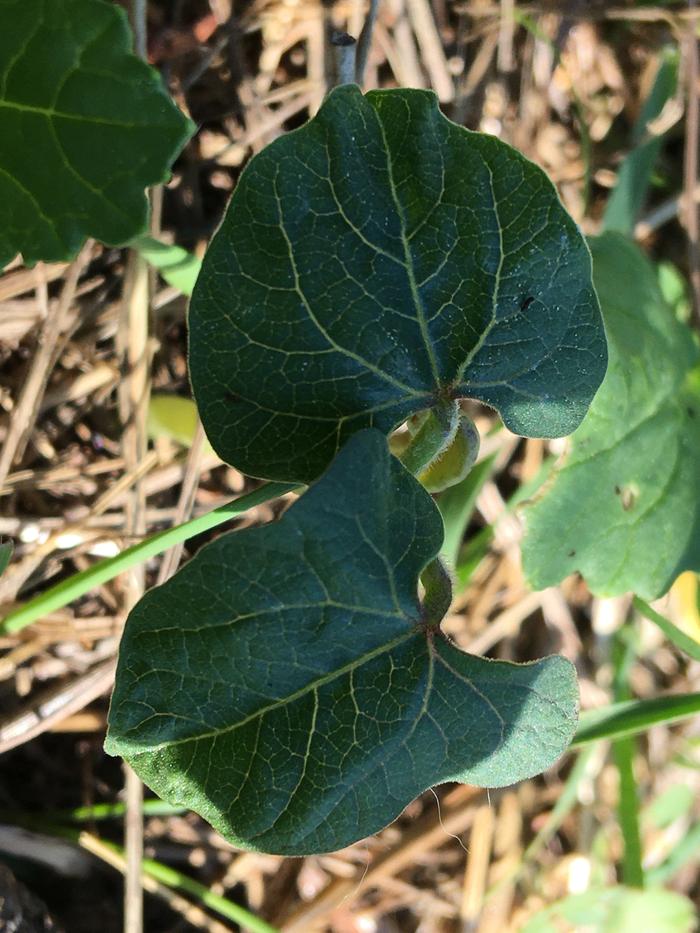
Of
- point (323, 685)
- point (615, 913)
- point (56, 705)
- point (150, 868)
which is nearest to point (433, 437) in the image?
point (323, 685)

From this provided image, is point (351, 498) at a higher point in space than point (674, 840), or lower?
higher

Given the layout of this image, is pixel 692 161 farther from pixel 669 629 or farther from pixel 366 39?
pixel 669 629

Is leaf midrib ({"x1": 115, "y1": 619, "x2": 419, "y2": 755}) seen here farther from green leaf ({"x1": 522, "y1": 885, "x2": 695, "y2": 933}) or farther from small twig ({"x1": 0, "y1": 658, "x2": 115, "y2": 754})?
green leaf ({"x1": 522, "y1": 885, "x2": 695, "y2": 933})

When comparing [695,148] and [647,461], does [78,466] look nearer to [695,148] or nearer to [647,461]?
[647,461]

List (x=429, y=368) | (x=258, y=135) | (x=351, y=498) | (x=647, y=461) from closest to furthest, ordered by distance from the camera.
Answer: (x=351, y=498) → (x=429, y=368) → (x=647, y=461) → (x=258, y=135)

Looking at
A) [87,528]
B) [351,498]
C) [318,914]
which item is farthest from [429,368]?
[318,914]

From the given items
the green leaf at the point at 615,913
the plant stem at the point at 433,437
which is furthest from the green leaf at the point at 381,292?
the green leaf at the point at 615,913

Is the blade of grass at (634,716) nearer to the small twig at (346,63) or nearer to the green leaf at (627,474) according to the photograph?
the green leaf at (627,474)

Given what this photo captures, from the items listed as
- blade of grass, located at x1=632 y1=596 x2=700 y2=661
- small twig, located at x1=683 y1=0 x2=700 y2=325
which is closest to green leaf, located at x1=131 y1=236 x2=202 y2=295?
blade of grass, located at x1=632 y1=596 x2=700 y2=661
